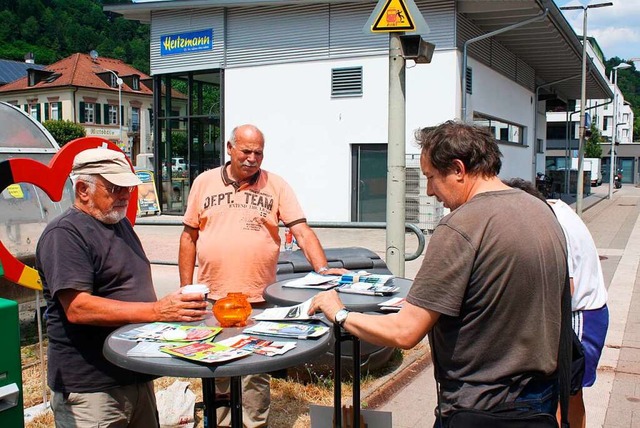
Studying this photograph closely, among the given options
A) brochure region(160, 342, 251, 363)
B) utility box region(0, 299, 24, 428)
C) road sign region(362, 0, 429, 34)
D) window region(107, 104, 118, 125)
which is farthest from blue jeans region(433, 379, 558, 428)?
window region(107, 104, 118, 125)

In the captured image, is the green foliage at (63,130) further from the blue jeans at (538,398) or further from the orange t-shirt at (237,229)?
the blue jeans at (538,398)

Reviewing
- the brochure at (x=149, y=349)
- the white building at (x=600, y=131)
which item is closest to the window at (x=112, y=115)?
the white building at (x=600, y=131)

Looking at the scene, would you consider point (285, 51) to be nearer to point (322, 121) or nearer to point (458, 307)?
point (322, 121)

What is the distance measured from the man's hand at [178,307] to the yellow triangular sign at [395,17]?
3.42 metres

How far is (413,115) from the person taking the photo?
56.9 feet

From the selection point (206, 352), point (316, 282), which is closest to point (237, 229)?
point (316, 282)

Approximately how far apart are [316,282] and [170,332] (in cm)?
121

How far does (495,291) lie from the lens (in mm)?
2002

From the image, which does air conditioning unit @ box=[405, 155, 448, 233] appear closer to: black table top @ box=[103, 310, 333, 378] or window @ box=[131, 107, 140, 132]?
black table top @ box=[103, 310, 333, 378]

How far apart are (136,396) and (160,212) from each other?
2026cm

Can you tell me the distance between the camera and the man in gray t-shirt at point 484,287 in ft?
6.52

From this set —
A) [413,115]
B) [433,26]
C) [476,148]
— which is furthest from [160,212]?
[476,148]

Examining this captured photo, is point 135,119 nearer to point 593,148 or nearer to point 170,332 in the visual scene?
point 593,148

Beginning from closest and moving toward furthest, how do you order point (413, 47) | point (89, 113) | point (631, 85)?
1. point (413, 47)
2. point (89, 113)
3. point (631, 85)
